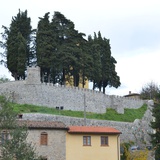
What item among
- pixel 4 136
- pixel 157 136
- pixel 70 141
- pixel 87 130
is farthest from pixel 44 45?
pixel 4 136

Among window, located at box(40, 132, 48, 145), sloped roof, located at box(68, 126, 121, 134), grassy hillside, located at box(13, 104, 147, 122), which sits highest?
grassy hillside, located at box(13, 104, 147, 122)

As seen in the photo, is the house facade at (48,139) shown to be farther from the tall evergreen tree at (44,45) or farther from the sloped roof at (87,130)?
the tall evergreen tree at (44,45)

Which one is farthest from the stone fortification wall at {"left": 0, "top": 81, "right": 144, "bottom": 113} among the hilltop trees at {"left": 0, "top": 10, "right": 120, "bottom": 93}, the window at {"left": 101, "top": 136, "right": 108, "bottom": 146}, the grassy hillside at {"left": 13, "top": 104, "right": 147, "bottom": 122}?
the window at {"left": 101, "top": 136, "right": 108, "bottom": 146}

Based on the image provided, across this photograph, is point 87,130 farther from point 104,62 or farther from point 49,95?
point 104,62

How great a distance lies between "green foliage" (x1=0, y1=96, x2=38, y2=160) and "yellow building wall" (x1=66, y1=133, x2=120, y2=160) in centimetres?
1146

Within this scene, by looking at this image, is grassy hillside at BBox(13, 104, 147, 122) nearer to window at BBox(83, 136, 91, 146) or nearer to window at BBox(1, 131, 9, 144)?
window at BBox(83, 136, 91, 146)

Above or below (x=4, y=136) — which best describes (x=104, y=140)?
below

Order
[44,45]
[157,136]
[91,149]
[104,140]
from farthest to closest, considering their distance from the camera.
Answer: [44,45], [104,140], [91,149], [157,136]

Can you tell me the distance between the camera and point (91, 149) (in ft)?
146

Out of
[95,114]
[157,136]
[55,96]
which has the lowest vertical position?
[157,136]

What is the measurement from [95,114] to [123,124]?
171 inches

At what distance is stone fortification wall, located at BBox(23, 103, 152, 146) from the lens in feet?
173

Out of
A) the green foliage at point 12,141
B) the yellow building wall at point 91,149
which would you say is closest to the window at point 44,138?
the yellow building wall at point 91,149

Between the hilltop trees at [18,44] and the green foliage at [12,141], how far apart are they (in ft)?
98.6
